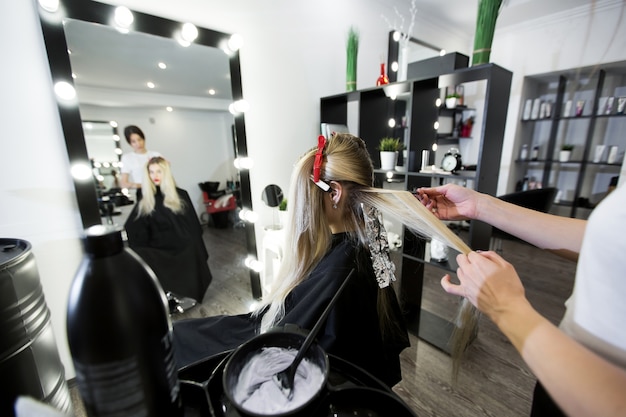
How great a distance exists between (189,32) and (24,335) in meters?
1.50

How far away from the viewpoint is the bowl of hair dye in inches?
13.7

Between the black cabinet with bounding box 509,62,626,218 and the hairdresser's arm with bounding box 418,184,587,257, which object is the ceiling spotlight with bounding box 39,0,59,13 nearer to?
the hairdresser's arm with bounding box 418,184,587,257

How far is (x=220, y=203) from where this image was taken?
1802mm

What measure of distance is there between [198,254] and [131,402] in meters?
1.63

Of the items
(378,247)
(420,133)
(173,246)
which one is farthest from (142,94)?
(420,133)

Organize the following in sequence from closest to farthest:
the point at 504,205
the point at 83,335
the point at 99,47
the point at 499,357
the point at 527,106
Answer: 1. the point at 83,335
2. the point at 504,205
3. the point at 99,47
4. the point at 499,357
5. the point at 527,106

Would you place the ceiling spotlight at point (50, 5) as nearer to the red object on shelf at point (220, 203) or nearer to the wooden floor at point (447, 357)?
the red object on shelf at point (220, 203)

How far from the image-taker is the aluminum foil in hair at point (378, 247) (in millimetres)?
957

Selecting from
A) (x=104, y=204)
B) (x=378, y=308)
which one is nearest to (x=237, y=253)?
(x=104, y=204)

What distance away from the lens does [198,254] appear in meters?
1.79

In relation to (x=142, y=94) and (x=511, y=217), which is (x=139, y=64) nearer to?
(x=142, y=94)

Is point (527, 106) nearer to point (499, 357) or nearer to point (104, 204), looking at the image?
point (499, 357)

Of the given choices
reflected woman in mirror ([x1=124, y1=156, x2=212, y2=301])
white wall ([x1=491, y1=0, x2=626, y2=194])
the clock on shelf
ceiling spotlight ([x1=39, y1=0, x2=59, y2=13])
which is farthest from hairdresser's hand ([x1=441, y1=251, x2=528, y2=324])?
white wall ([x1=491, y1=0, x2=626, y2=194])

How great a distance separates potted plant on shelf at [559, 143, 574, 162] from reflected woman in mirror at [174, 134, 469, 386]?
12.0ft
